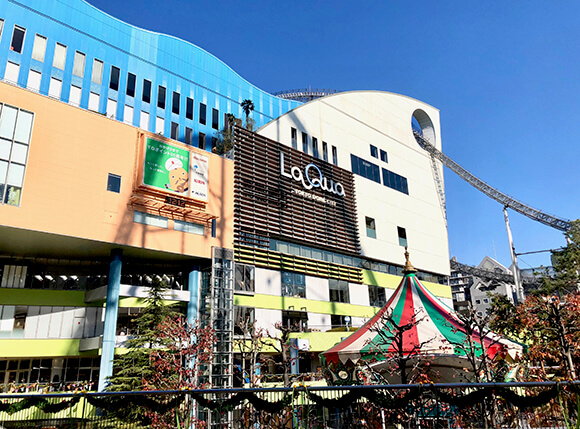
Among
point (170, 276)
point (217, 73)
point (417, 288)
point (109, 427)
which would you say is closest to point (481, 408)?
point (109, 427)

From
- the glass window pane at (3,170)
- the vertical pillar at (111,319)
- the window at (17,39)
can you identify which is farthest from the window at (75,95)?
the vertical pillar at (111,319)

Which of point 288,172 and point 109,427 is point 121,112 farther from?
point 109,427

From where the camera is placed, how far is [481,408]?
7629 mm

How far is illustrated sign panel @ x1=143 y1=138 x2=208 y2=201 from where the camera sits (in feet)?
100

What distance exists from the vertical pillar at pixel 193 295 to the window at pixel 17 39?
3005 centimetres

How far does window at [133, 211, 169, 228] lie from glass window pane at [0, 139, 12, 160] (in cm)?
777

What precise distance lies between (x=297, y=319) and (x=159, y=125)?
30.9m

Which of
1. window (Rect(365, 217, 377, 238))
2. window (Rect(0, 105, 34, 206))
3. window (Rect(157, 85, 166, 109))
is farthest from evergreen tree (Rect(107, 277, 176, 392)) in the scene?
window (Rect(157, 85, 166, 109))

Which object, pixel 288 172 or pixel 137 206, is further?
pixel 288 172

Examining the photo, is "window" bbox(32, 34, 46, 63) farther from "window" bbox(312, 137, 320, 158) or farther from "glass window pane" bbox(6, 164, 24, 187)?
"window" bbox(312, 137, 320, 158)

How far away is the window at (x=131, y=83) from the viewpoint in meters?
52.2

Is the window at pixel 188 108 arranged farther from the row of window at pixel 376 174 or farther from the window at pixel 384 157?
the window at pixel 384 157

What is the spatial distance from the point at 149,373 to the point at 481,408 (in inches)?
813

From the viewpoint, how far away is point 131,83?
2074 inches
